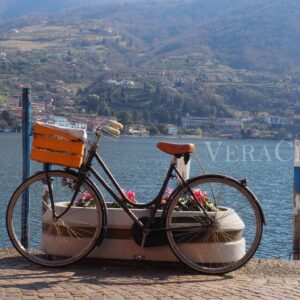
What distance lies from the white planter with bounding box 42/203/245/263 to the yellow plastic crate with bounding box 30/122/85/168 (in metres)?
0.46

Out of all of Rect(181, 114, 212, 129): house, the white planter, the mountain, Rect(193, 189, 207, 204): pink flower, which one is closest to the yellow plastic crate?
the white planter

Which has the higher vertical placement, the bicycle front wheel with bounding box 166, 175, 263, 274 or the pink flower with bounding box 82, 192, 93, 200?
the pink flower with bounding box 82, 192, 93, 200

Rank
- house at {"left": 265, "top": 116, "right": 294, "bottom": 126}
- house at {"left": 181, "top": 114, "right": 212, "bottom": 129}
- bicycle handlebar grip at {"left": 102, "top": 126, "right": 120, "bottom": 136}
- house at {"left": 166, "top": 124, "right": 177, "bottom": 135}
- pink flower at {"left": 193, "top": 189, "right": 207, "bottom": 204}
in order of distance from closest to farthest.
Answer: bicycle handlebar grip at {"left": 102, "top": 126, "right": 120, "bottom": 136} → pink flower at {"left": 193, "top": 189, "right": 207, "bottom": 204} → house at {"left": 166, "top": 124, "right": 177, "bottom": 135} → house at {"left": 181, "top": 114, "right": 212, "bottom": 129} → house at {"left": 265, "top": 116, "right": 294, "bottom": 126}

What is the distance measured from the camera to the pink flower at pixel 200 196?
686 cm

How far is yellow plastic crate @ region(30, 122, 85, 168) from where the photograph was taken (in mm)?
6652

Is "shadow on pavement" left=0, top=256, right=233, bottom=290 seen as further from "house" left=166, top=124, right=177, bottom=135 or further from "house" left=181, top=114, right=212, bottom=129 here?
"house" left=181, top=114, right=212, bottom=129

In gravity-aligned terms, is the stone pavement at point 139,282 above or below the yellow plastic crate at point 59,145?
below

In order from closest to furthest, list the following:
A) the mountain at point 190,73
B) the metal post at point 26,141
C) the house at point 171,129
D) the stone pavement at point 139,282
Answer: the stone pavement at point 139,282 → the metal post at point 26,141 → the house at point 171,129 → the mountain at point 190,73

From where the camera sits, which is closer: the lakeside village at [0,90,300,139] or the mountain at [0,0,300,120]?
the lakeside village at [0,90,300,139]

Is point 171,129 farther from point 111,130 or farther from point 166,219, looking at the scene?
point 166,219

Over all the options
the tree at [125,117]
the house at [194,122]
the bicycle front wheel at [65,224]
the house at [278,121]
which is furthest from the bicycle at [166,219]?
the house at [278,121]

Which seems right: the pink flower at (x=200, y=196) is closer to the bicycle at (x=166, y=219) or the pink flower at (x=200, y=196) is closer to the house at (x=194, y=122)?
the bicycle at (x=166, y=219)

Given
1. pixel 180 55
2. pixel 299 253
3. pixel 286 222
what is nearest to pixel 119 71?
pixel 180 55

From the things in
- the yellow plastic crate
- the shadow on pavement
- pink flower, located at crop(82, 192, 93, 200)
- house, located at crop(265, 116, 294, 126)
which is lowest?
house, located at crop(265, 116, 294, 126)
